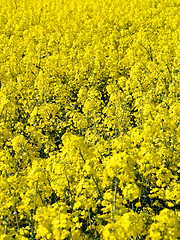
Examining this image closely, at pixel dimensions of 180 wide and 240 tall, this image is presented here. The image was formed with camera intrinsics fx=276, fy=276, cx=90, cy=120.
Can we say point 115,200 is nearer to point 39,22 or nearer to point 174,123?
point 174,123

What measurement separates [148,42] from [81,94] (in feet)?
15.3

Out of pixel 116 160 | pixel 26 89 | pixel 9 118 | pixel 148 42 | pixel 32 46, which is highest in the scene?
pixel 32 46

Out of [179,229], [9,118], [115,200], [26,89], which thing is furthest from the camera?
[26,89]

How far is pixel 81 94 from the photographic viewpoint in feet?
26.5

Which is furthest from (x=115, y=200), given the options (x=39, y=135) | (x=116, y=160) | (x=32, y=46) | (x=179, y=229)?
(x=32, y=46)

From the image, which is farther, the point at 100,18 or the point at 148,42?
the point at 100,18

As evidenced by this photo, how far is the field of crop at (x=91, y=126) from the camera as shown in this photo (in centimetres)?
353

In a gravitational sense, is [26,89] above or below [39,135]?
above

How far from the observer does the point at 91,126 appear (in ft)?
24.7

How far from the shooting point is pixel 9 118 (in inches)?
294

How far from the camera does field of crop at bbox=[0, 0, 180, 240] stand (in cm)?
353

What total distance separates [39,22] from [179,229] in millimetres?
17498

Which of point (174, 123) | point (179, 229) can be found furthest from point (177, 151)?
point (179, 229)

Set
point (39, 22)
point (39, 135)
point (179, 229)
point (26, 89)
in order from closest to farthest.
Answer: point (179, 229) < point (39, 135) < point (26, 89) < point (39, 22)
